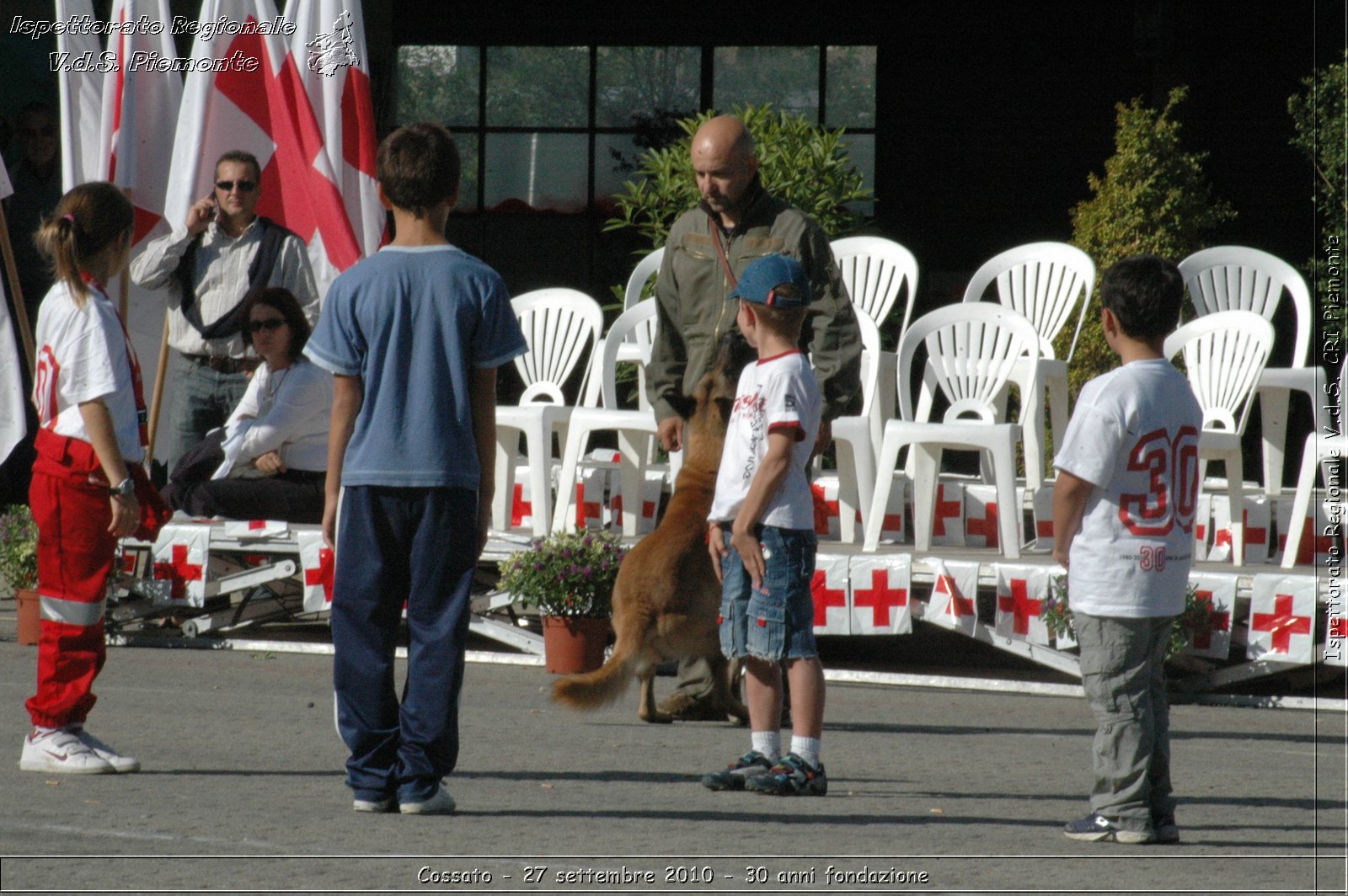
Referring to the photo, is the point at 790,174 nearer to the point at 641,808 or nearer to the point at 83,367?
the point at 83,367

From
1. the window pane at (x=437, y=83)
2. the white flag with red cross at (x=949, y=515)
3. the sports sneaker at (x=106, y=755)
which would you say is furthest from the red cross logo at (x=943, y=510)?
the window pane at (x=437, y=83)

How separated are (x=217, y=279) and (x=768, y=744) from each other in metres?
4.53

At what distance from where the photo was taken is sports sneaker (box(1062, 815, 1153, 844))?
15.1 feet

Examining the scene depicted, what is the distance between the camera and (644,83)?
1533cm

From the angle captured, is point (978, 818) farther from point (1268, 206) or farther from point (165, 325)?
point (1268, 206)

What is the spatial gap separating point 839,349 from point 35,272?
6668 millimetres

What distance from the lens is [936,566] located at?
7.54 metres

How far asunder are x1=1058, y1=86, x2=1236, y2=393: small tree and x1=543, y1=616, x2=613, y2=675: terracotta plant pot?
4946 mm

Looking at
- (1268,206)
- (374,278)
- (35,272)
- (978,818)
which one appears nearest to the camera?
(374,278)

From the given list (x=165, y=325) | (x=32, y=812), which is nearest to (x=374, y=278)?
(x=32, y=812)

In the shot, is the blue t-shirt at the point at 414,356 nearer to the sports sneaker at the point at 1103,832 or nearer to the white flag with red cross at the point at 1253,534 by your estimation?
the sports sneaker at the point at 1103,832

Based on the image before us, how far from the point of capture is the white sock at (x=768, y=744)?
17.0 ft

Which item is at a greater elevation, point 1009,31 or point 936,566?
point 1009,31

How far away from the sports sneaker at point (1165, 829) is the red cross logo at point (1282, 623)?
A: 8.96 ft
